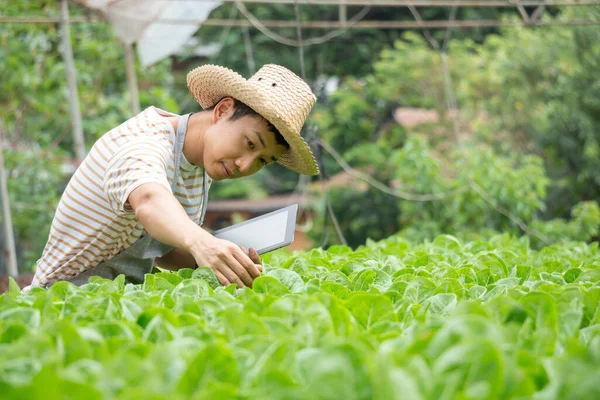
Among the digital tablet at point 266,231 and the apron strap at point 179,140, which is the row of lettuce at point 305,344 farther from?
the apron strap at point 179,140

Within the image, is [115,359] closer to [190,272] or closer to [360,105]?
[190,272]

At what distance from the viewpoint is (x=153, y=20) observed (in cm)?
525

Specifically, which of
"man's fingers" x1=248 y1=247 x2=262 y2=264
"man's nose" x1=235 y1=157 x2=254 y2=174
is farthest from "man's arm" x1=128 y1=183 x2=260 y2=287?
"man's nose" x1=235 y1=157 x2=254 y2=174

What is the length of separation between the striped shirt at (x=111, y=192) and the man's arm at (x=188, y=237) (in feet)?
0.16

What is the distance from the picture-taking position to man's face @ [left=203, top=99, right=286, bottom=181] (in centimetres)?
202

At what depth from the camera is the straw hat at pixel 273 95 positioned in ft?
6.48

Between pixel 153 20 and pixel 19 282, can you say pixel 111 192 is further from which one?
pixel 153 20

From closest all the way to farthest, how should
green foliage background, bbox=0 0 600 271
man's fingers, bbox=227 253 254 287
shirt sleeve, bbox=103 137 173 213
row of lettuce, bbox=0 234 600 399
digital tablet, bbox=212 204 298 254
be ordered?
row of lettuce, bbox=0 234 600 399 < man's fingers, bbox=227 253 254 287 < shirt sleeve, bbox=103 137 173 213 < digital tablet, bbox=212 204 298 254 < green foliage background, bbox=0 0 600 271

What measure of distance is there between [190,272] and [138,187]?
27 centimetres

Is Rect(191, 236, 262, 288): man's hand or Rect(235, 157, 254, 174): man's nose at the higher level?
Rect(235, 157, 254, 174): man's nose

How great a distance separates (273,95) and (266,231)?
1.24 ft

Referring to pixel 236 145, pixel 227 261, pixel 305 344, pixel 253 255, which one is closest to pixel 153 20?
pixel 236 145

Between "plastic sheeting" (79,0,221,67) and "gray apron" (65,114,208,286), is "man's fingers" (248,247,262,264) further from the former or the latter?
"plastic sheeting" (79,0,221,67)

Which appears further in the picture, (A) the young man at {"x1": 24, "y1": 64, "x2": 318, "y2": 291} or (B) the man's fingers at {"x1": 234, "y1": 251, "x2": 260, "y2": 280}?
(A) the young man at {"x1": 24, "y1": 64, "x2": 318, "y2": 291}
